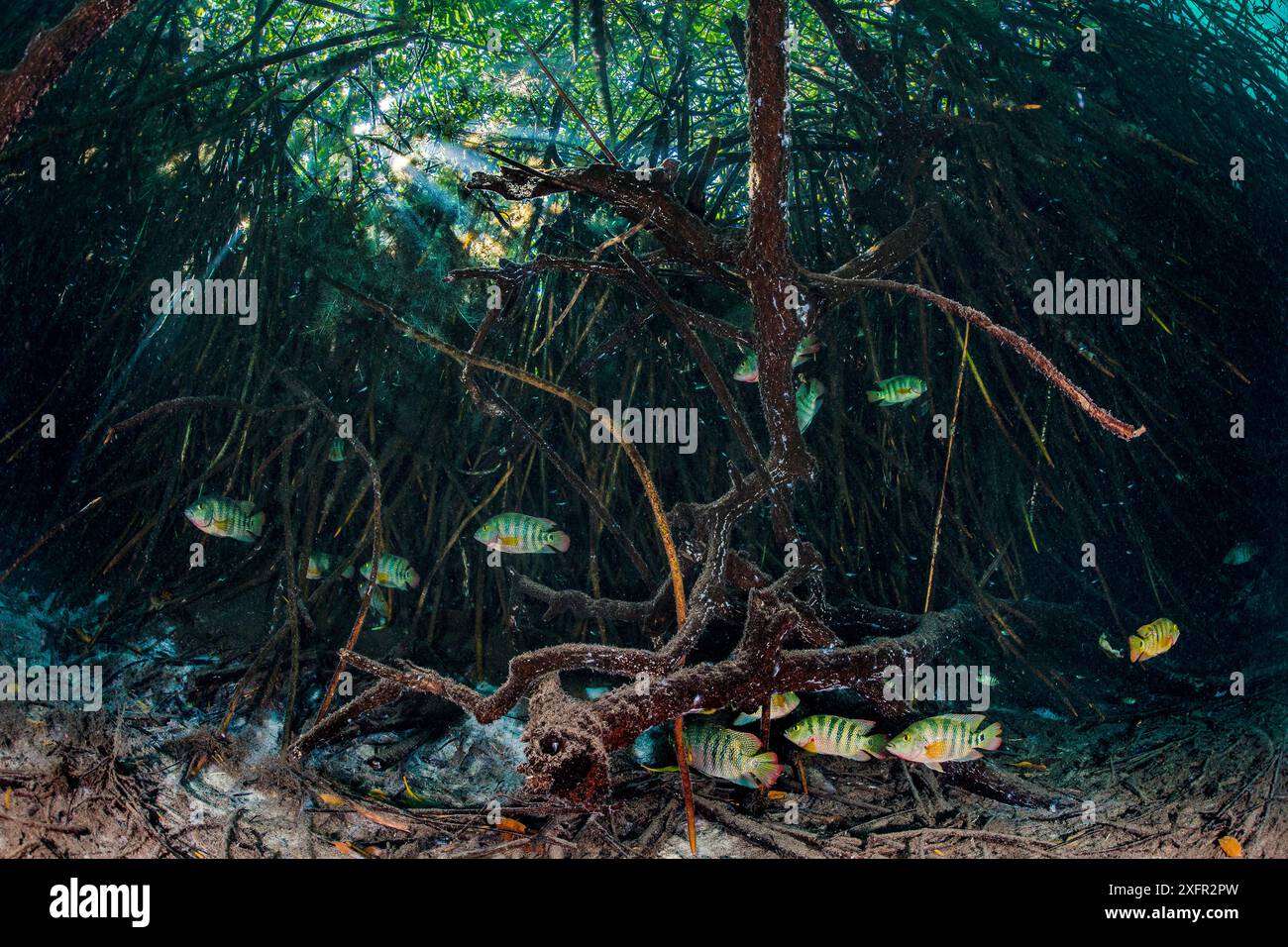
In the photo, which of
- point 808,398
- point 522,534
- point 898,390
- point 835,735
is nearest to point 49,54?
point 522,534

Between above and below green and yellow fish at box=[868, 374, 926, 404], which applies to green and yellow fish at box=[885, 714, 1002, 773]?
below

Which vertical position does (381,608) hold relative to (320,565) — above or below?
below

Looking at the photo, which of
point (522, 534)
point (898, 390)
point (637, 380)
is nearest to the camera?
point (522, 534)

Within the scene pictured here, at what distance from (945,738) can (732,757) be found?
95cm

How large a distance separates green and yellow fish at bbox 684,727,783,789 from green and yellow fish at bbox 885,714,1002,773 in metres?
0.60

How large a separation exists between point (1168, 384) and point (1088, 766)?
11.8ft

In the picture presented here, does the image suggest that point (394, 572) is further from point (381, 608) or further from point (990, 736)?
point (990, 736)

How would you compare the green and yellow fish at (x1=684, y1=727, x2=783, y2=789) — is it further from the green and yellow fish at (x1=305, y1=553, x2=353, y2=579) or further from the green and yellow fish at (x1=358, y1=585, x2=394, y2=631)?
the green and yellow fish at (x1=305, y1=553, x2=353, y2=579)

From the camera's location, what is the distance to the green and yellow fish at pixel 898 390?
13.3 feet

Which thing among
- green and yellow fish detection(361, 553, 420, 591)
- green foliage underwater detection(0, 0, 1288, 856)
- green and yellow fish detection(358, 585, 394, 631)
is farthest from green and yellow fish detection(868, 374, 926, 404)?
green and yellow fish detection(358, 585, 394, 631)

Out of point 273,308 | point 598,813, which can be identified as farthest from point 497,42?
point 598,813

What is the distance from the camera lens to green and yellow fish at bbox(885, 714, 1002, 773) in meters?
2.79

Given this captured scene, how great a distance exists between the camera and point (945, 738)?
111 inches

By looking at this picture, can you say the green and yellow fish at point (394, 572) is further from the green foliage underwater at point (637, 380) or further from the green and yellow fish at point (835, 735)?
the green and yellow fish at point (835, 735)
